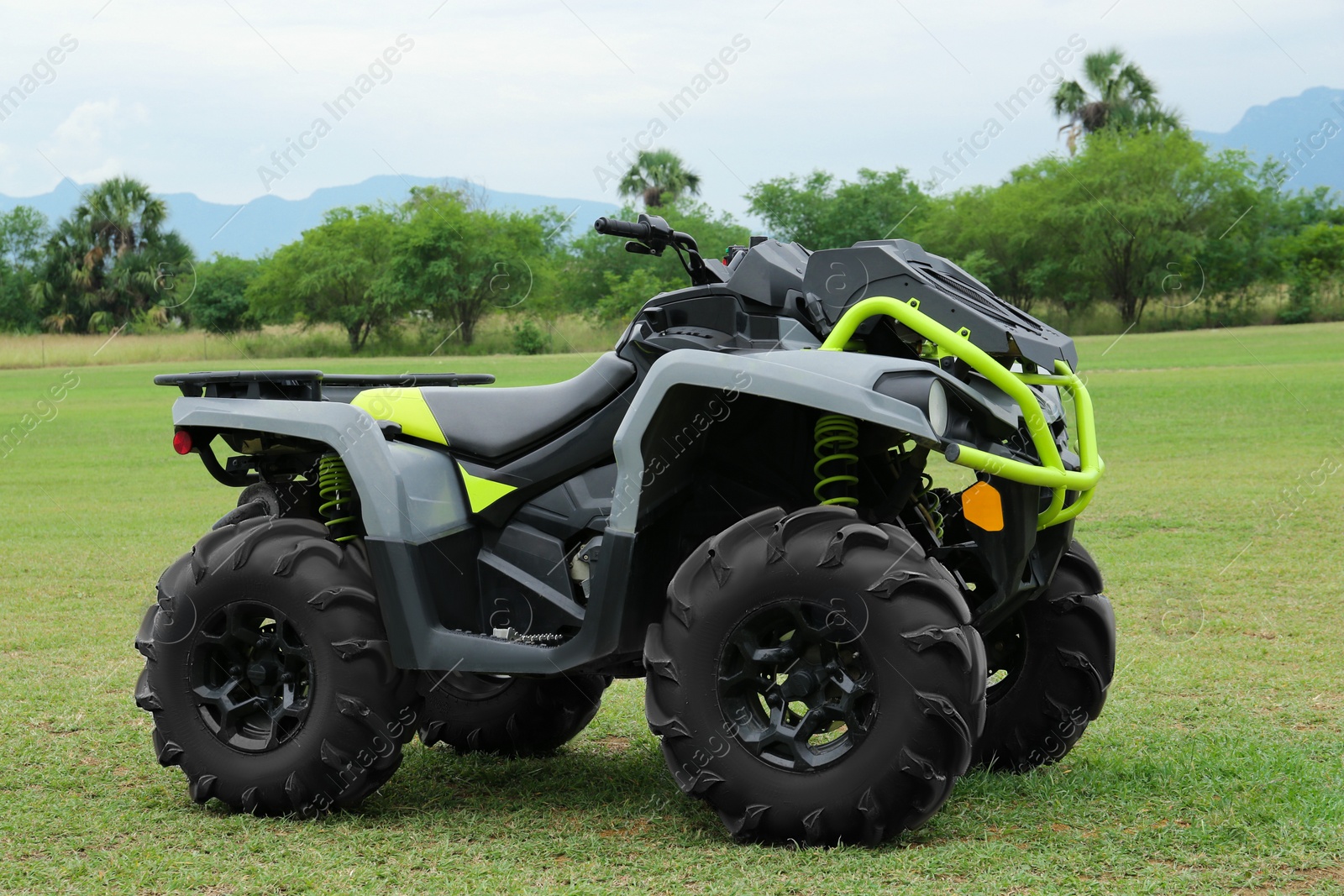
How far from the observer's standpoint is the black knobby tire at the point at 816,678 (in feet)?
13.3

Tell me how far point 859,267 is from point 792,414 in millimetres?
545

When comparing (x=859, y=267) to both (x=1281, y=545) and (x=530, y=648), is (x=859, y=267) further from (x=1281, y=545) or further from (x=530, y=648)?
(x=1281, y=545)

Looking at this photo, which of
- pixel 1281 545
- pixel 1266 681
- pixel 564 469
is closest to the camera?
pixel 564 469

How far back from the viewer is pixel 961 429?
427 cm

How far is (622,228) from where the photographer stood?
4750 mm

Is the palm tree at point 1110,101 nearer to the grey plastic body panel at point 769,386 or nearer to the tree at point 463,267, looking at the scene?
the tree at point 463,267

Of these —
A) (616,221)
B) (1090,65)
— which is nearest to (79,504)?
(616,221)

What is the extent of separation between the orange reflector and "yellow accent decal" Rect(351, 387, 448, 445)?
74.1 inches

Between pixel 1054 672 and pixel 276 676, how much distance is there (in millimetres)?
2830

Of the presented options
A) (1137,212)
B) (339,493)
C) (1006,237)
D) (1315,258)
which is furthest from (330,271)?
(339,493)

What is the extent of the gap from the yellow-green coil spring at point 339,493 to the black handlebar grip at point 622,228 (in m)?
1.31

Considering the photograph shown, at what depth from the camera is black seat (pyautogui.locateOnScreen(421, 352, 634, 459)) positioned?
191 inches

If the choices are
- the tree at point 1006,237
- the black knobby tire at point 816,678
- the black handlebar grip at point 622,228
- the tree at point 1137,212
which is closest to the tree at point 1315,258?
the tree at point 1137,212

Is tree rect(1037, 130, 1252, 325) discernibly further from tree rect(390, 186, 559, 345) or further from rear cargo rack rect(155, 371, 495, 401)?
rear cargo rack rect(155, 371, 495, 401)
